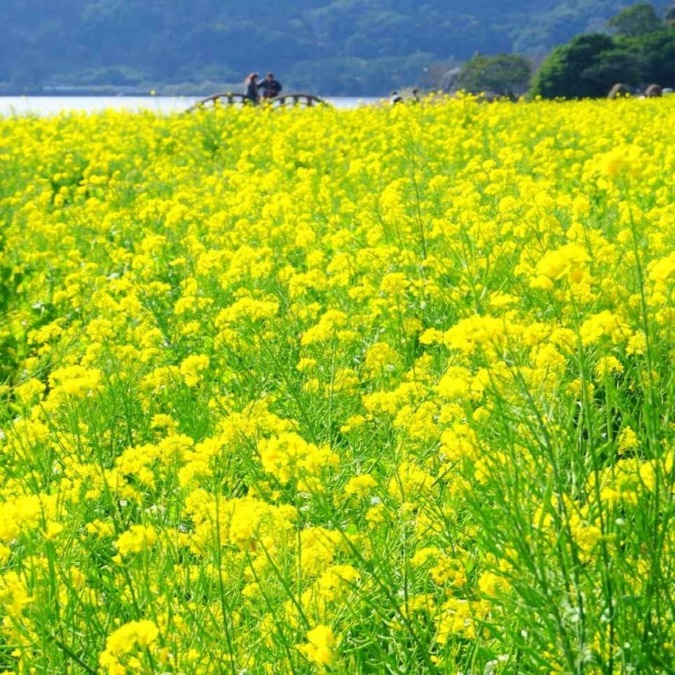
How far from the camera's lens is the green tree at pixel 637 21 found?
4078 centimetres

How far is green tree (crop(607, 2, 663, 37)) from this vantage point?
4078cm

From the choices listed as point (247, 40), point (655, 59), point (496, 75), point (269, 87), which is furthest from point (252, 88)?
point (247, 40)

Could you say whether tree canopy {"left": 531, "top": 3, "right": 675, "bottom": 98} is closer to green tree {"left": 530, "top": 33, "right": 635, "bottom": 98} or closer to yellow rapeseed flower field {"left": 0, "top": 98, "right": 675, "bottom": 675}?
green tree {"left": 530, "top": 33, "right": 635, "bottom": 98}

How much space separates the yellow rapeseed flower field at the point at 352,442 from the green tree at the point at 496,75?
2825 cm

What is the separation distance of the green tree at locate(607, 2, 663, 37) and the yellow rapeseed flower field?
37320mm

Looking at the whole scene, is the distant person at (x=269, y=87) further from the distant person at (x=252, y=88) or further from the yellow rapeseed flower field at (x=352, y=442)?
the yellow rapeseed flower field at (x=352, y=442)

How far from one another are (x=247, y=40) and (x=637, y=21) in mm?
94042

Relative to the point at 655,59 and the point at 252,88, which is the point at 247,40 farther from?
the point at 252,88

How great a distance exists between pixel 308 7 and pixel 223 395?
153133 millimetres

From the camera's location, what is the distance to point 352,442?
2.63 metres

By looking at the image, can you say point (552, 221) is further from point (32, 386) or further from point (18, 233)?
point (18, 233)

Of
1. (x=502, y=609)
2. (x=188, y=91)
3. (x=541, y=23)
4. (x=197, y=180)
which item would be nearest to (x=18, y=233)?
(x=197, y=180)

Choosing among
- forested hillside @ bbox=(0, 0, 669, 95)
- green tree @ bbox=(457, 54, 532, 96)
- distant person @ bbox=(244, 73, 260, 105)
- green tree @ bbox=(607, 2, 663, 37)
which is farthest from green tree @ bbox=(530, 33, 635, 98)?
forested hillside @ bbox=(0, 0, 669, 95)

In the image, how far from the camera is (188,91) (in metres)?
79.5
